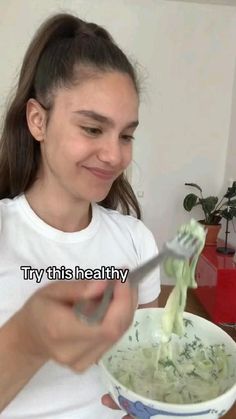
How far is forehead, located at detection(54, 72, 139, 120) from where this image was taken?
71 centimetres

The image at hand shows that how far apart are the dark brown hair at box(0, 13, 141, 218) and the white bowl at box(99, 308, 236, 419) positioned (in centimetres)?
37

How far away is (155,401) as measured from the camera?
0.50 metres

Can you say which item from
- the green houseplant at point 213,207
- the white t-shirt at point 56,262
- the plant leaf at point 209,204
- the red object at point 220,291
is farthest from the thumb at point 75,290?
the plant leaf at point 209,204

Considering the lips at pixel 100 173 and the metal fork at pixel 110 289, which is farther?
the lips at pixel 100 173

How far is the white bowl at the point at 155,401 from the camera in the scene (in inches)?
19.4

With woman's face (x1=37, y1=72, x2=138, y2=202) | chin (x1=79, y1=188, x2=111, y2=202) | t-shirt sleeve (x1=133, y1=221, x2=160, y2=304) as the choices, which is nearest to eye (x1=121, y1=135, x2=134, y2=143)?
woman's face (x1=37, y1=72, x2=138, y2=202)

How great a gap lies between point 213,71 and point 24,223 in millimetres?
1934

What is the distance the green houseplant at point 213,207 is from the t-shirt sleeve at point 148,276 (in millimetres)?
1339

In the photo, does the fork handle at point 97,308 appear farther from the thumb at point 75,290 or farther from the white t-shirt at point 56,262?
the white t-shirt at point 56,262

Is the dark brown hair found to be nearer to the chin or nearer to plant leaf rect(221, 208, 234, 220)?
the chin

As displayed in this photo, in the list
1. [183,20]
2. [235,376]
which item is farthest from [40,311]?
[183,20]

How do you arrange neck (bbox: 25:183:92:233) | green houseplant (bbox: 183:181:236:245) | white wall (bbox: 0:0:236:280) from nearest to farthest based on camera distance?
neck (bbox: 25:183:92:233)
green houseplant (bbox: 183:181:236:245)
white wall (bbox: 0:0:236:280)

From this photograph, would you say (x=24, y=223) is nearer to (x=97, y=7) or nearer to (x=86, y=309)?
(x=86, y=309)

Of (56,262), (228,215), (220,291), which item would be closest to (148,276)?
(56,262)
